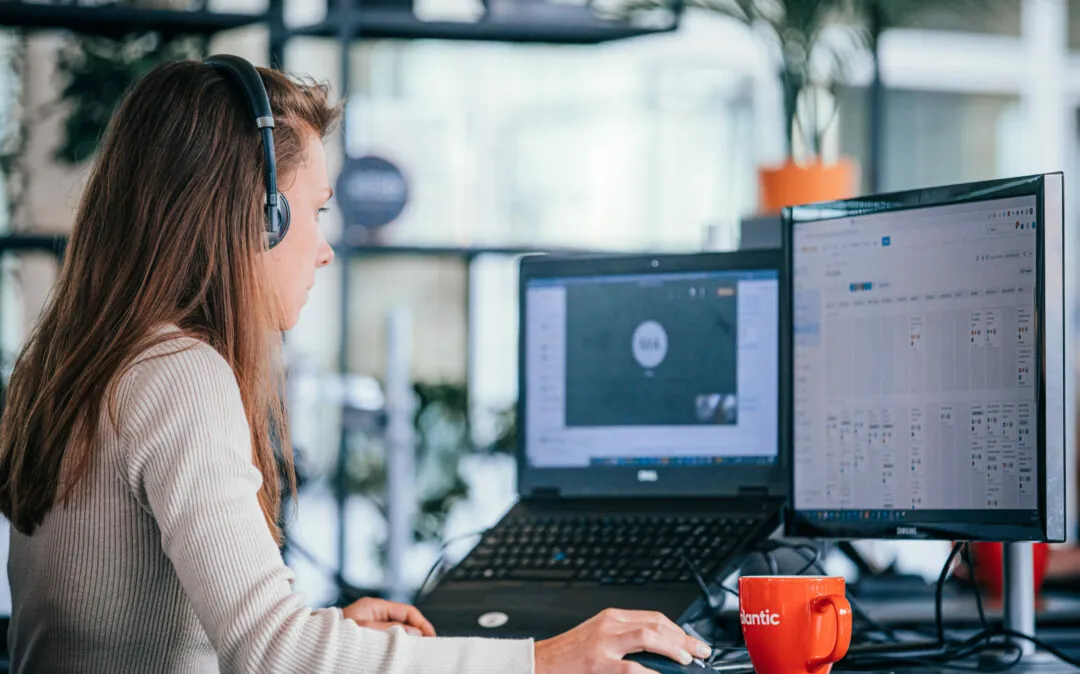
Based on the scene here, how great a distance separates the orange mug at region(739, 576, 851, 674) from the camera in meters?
1.01

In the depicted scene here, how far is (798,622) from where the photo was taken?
3.30 feet

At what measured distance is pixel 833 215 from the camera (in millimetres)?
1367

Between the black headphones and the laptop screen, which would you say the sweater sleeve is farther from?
the laptop screen

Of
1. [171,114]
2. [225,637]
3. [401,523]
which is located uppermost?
[171,114]

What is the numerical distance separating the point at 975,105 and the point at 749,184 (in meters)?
1.26

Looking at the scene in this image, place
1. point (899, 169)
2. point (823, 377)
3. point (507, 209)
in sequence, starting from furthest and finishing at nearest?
point (899, 169) < point (507, 209) < point (823, 377)

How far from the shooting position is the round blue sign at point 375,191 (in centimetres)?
360

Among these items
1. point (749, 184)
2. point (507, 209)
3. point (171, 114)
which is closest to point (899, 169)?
point (749, 184)

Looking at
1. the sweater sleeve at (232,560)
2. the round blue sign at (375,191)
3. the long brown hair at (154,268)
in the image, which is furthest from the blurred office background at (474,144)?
the sweater sleeve at (232,560)

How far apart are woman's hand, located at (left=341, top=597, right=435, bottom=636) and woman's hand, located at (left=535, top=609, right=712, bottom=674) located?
0.31 metres

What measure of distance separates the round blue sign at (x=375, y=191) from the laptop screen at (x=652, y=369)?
6.71ft

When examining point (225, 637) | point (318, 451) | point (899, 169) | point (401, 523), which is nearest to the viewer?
point (225, 637)

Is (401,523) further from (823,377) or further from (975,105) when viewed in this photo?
(975,105)


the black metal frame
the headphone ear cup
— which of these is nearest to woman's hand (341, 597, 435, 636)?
the headphone ear cup
